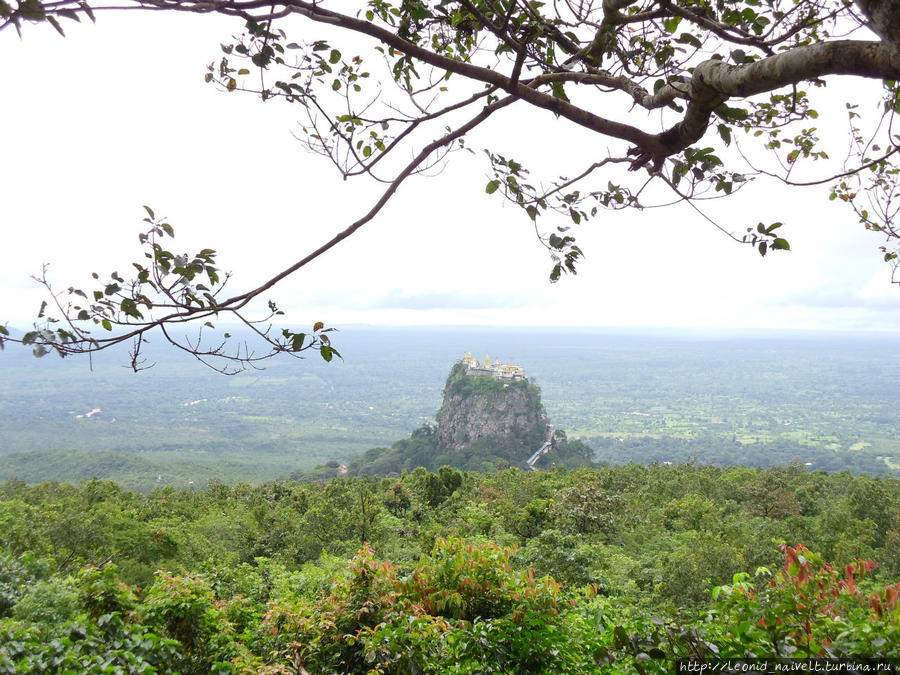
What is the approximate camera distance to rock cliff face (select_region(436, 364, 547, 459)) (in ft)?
160

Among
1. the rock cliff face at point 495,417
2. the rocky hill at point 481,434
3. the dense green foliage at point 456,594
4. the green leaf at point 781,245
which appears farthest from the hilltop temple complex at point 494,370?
the green leaf at point 781,245

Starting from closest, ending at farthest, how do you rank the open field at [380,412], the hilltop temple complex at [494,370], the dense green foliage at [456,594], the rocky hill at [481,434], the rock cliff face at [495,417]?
1. the dense green foliage at [456,594]
2. the rocky hill at [481,434]
3. the rock cliff face at [495,417]
4. the hilltop temple complex at [494,370]
5. the open field at [380,412]

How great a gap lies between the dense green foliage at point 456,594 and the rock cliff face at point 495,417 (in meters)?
36.8

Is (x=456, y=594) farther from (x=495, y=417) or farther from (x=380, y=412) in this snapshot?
(x=380, y=412)

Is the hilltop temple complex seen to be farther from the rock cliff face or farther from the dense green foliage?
the dense green foliage

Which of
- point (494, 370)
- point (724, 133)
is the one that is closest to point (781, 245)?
point (724, 133)

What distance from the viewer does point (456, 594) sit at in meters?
3.32

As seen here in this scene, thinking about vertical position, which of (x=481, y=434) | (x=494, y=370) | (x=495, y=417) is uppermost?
(x=494, y=370)

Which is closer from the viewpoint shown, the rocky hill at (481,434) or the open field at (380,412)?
the rocky hill at (481,434)

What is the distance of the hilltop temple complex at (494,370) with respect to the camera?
52531mm

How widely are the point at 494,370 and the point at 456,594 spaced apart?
51.3 m

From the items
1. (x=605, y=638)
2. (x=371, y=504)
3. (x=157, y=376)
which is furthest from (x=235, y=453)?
(x=157, y=376)

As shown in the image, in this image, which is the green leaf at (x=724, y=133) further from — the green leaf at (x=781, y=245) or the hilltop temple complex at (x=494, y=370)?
the hilltop temple complex at (x=494, y=370)

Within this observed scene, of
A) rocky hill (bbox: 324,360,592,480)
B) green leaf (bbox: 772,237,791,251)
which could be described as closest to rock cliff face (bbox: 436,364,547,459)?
rocky hill (bbox: 324,360,592,480)
